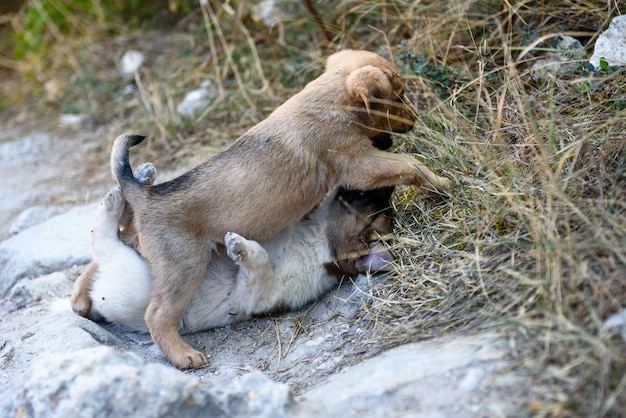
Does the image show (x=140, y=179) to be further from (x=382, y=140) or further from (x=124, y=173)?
(x=382, y=140)

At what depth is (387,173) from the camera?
146 inches

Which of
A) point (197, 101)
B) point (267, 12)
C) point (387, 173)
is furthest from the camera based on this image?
point (267, 12)

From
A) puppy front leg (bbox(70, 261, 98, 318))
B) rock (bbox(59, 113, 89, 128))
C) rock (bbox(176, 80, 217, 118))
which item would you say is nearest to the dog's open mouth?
puppy front leg (bbox(70, 261, 98, 318))

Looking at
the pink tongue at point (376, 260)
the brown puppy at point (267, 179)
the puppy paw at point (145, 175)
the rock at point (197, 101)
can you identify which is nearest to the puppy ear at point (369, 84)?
the brown puppy at point (267, 179)

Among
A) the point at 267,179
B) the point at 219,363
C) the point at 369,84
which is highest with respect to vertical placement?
the point at 369,84

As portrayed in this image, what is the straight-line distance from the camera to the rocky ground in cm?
240

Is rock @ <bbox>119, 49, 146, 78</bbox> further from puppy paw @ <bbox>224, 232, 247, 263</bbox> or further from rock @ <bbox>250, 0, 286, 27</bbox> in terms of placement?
puppy paw @ <bbox>224, 232, 247, 263</bbox>

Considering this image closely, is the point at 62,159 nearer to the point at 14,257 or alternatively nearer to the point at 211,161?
the point at 14,257

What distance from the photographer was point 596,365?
220 cm

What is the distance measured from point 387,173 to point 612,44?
151 cm

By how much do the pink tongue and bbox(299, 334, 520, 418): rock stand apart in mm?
936

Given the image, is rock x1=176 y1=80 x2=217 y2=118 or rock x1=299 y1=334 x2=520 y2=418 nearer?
rock x1=299 y1=334 x2=520 y2=418

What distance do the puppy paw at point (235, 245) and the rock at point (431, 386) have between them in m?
1.00

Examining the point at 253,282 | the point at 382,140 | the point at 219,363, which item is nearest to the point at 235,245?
the point at 253,282
